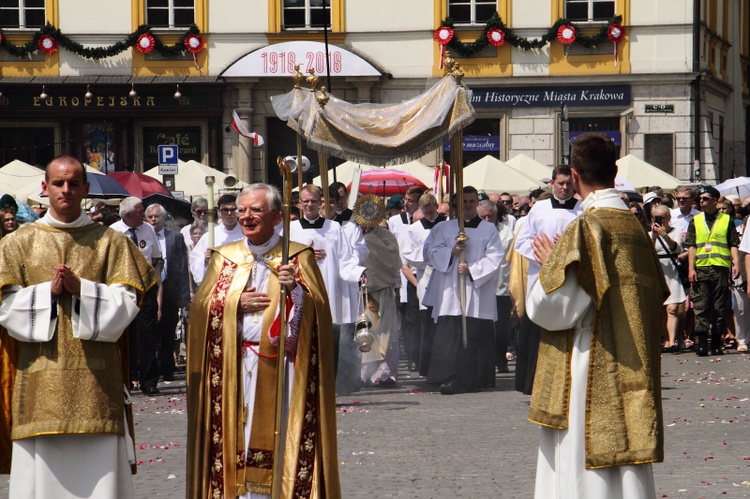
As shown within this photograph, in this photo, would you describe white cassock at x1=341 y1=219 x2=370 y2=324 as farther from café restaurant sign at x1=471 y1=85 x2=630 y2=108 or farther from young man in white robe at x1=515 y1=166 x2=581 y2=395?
café restaurant sign at x1=471 y1=85 x2=630 y2=108

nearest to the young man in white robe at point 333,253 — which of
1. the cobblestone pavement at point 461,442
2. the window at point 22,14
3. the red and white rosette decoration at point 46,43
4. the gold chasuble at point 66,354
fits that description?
the cobblestone pavement at point 461,442

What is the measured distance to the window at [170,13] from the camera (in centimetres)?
3359

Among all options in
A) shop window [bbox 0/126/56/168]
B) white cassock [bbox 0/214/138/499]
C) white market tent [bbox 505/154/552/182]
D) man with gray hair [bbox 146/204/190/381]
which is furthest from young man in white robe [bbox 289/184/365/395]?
shop window [bbox 0/126/56/168]

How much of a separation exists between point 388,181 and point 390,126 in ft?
31.9

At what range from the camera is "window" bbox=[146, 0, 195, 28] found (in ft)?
110

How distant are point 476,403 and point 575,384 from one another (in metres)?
6.86

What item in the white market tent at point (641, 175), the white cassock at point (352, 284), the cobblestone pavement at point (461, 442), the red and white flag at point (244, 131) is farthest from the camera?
the red and white flag at point (244, 131)

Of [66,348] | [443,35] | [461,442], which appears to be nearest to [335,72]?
[443,35]

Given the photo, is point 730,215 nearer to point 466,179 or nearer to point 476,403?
point 476,403

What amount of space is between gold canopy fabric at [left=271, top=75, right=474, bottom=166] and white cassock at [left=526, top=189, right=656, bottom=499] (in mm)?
8188

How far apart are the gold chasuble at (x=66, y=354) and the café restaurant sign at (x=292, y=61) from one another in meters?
26.6

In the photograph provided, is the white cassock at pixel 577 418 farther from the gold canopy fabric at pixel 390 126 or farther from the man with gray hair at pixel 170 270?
the man with gray hair at pixel 170 270

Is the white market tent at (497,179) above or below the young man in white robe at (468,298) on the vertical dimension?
above

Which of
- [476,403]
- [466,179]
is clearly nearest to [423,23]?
[466,179]
